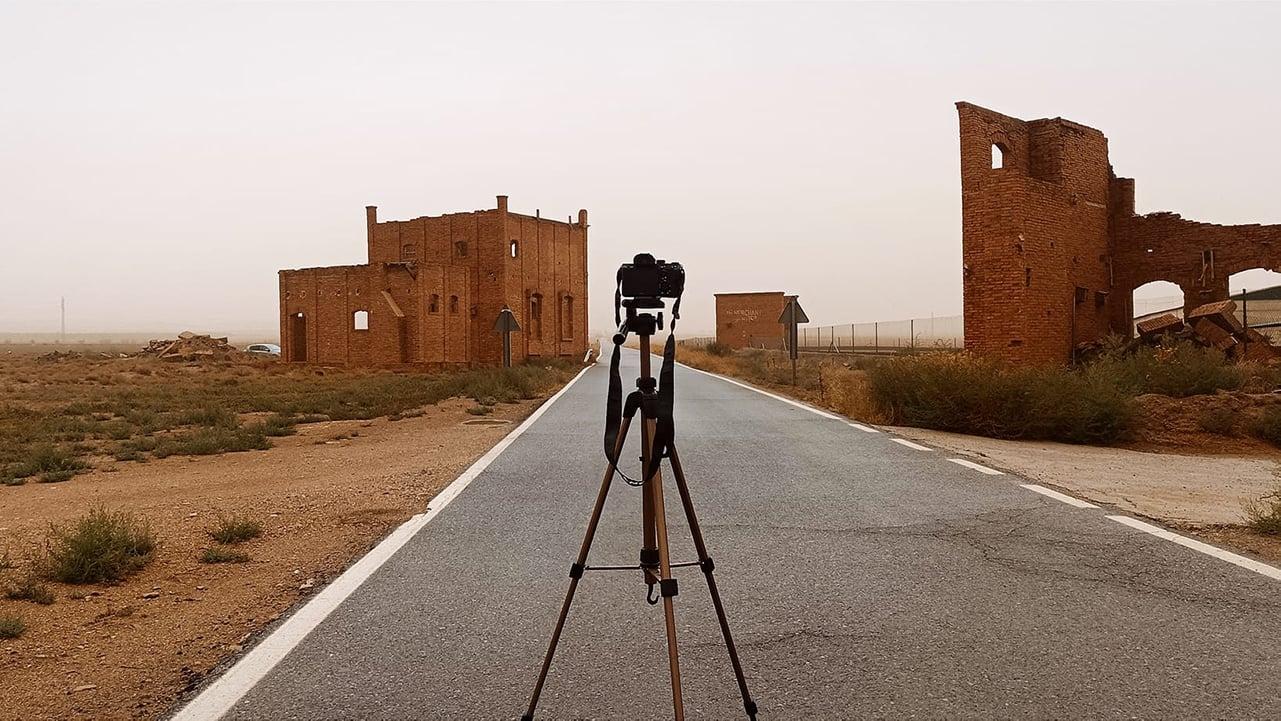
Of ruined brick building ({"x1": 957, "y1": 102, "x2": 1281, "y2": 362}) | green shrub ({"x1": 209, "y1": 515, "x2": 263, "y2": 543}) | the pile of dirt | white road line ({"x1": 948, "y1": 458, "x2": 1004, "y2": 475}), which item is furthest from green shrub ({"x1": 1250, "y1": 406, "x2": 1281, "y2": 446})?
green shrub ({"x1": 209, "y1": 515, "x2": 263, "y2": 543})

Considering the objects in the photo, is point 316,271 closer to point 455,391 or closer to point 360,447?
point 455,391

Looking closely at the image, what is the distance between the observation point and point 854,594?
503 centimetres

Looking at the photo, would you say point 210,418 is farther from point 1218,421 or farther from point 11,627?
point 1218,421

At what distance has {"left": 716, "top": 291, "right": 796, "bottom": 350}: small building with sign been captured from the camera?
7500 cm

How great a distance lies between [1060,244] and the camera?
23281mm

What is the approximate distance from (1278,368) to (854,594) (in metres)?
20.2

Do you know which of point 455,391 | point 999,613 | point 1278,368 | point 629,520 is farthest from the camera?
point 455,391

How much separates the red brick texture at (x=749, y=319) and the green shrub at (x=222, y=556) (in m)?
68.6

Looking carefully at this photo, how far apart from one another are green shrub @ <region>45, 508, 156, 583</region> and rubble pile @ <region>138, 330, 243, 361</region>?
53.2 metres

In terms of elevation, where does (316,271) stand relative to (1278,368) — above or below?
above

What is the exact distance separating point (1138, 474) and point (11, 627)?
35.7 feet

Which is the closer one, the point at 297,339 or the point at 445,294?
the point at 445,294

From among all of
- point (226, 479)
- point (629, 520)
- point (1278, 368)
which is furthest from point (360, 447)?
point (1278, 368)

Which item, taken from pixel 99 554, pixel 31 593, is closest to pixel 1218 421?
pixel 99 554
